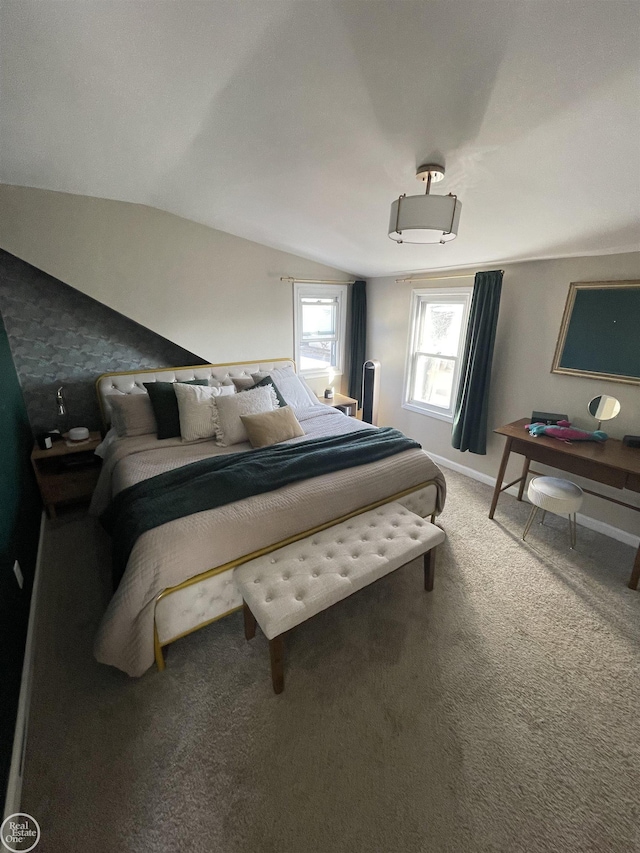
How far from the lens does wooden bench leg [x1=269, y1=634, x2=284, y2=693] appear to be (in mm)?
1473

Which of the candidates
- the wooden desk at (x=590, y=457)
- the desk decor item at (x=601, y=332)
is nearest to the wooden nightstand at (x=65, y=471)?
the wooden desk at (x=590, y=457)

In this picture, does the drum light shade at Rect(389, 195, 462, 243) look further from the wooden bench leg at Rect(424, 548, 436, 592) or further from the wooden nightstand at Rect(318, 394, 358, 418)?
the wooden nightstand at Rect(318, 394, 358, 418)

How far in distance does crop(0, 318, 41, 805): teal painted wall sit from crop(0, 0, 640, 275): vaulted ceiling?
4.76ft

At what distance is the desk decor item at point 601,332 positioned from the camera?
2.34m

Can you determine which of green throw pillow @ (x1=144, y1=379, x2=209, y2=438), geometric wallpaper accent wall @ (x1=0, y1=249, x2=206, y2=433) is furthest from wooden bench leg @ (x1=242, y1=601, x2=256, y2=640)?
geometric wallpaper accent wall @ (x1=0, y1=249, x2=206, y2=433)

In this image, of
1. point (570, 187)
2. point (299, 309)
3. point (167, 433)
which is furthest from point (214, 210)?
point (570, 187)

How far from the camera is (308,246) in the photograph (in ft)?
11.2

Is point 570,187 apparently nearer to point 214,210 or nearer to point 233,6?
point 233,6

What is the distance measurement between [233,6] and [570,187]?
161cm

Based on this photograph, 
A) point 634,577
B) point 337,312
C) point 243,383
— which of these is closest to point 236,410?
point 243,383

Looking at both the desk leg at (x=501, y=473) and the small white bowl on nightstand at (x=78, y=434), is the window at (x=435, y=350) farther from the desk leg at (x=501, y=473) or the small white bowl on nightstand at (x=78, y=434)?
the small white bowl on nightstand at (x=78, y=434)

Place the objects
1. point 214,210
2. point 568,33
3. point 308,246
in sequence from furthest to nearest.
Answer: point 308,246
point 214,210
point 568,33

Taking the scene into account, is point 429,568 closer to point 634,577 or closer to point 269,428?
point 634,577

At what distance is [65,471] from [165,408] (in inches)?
36.2
